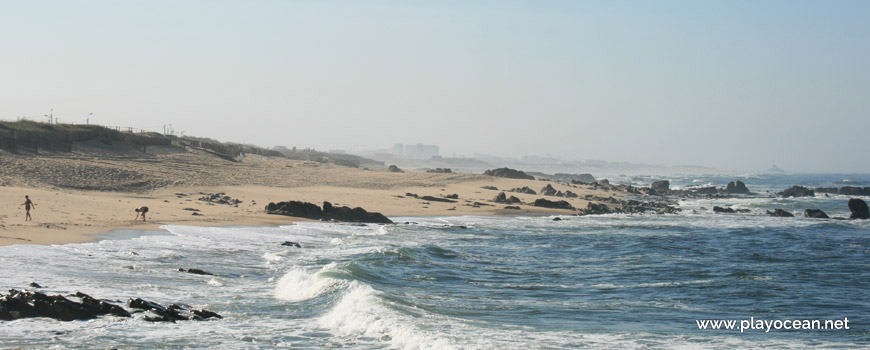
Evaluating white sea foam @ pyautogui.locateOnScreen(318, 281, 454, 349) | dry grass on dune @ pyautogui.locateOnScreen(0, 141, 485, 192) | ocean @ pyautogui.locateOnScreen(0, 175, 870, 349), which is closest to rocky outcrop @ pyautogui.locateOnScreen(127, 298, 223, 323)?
ocean @ pyautogui.locateOnScreen(0, 175, 870, 349)

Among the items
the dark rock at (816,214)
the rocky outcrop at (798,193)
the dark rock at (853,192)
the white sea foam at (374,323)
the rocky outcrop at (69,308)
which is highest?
the dark rock at (853,192)

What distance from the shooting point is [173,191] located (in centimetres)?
2945

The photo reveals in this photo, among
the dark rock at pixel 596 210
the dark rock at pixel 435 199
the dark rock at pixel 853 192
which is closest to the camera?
the dark rock at pixel 596 210

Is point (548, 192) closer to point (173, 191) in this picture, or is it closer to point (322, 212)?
point (322, 212)

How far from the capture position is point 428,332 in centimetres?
987

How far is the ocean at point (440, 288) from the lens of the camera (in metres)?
9.65

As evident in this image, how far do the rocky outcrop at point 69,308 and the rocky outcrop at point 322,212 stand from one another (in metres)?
16.1

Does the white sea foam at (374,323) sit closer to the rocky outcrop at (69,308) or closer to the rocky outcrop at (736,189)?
A: the rocky outcrop at (69,308)

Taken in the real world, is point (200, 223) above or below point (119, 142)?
below

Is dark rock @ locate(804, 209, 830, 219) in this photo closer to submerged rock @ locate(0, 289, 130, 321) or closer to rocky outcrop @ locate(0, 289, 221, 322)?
rocky outcrop @ locate(0, 289, 221, 322)

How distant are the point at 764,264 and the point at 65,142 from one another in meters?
31.8

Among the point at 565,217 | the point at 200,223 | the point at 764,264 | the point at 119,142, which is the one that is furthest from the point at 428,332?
the point at 119,142

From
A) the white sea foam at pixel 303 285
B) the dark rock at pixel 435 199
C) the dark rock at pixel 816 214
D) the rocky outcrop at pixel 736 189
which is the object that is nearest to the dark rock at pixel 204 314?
the white sea foam at pixel 303 285

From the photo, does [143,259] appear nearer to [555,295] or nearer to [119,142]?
[555,295]
